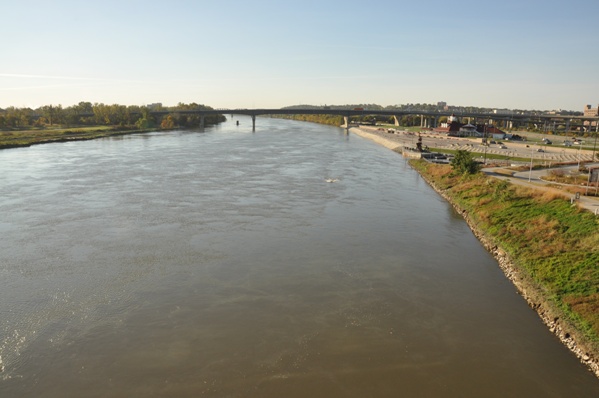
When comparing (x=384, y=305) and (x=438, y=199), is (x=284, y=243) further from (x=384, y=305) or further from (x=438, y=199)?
(x=438, y=199)

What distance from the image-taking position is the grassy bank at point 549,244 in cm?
1588

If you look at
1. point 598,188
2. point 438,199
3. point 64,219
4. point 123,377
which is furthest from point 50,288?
point 598,188

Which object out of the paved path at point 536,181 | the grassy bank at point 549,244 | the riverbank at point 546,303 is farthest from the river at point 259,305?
the paved path at point 536,181

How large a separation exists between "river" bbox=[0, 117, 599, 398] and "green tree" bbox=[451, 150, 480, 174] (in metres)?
10.4

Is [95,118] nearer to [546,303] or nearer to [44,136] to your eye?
[44,136]

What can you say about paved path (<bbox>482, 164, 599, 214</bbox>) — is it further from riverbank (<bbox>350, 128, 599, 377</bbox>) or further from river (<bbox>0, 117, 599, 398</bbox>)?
river (<bbox>0, 117, 599, 398</bbox>)

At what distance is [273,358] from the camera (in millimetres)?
14125

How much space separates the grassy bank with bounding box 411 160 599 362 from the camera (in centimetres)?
1588

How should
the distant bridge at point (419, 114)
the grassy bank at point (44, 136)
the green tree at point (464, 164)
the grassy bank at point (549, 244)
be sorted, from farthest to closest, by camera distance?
the distant bridge at point (419, 114), the grassy bank at point (44, 136), the green tree at point (464, 164), the grassy bank at point (549, 244)

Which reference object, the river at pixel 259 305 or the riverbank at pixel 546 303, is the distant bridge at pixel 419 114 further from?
the riverbank at pixel 546 303

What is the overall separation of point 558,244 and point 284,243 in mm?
14919

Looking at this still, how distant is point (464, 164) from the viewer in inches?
1710

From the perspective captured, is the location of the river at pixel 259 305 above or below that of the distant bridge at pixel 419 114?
below

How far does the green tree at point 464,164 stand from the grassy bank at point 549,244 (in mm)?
5710
